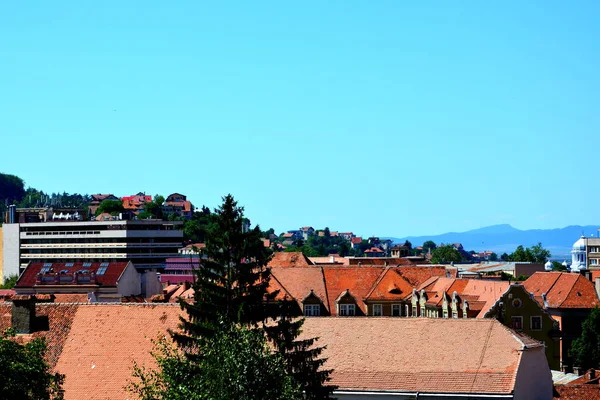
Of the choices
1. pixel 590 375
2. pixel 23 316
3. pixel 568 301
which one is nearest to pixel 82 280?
pixel 568 301

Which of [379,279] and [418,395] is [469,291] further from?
[418,395]

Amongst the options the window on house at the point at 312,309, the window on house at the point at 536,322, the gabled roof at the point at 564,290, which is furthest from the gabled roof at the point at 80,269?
the window on house at the point at 536,322

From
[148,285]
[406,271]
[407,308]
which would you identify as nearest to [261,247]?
[407,308]

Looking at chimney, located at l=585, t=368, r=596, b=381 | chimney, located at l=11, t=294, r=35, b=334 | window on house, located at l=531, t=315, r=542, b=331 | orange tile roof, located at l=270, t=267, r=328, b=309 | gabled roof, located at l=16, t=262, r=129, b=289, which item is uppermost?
gabled roof, located at l=16, t=262, r=129, b=289

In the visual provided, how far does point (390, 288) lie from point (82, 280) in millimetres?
40577

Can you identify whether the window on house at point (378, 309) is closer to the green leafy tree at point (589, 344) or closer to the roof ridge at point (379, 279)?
the roof ridge at point (379, 279)

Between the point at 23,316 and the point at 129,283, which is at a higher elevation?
the point at 129,283

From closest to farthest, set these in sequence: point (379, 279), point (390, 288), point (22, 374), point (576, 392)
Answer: point (22, 374)
point (576, 392)
point (390, 288)
point (379, 279)

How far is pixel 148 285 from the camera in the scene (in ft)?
429

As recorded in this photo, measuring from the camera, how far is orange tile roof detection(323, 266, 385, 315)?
325 feet

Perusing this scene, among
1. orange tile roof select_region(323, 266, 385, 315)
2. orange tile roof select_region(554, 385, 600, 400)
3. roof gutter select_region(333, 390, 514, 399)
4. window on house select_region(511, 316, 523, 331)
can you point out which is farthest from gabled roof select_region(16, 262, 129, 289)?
roof gutter select_region(333, 390, 514, 399)

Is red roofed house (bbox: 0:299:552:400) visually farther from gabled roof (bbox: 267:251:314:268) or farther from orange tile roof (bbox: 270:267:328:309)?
gabled roof (bbox: 267:251:314:268)

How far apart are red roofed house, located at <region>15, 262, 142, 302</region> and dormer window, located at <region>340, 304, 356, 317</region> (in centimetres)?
3241

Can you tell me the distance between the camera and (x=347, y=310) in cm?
9750
